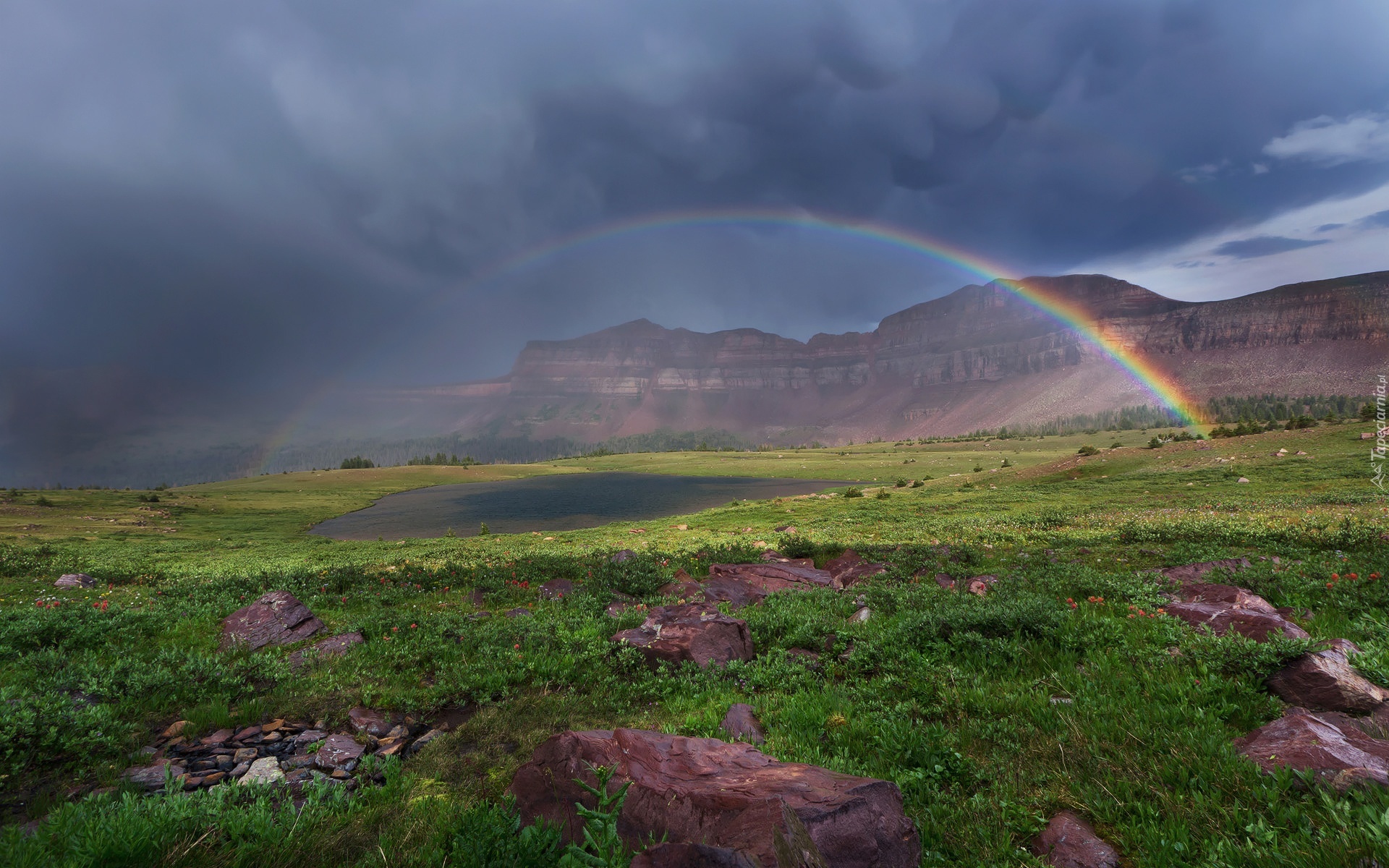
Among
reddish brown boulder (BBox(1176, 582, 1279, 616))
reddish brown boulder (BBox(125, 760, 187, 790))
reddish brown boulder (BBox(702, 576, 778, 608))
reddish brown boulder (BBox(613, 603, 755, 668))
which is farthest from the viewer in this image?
reddish brown boulder (BBox(702, 576, 778, 608))

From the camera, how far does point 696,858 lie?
315 cm

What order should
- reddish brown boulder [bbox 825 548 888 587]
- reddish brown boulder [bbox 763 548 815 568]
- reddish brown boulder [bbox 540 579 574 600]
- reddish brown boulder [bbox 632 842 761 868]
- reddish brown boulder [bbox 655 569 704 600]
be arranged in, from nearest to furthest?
reddish brown boulder [bbox 632 842 761 868], reddish brown boulder [bbox 655 569 704 600], reddish brown boulder [bbox 540 579 574 600], reddish brown boulder [bbox 825 548 888 587], reddish brown boulder [bbox 763 548 815 568]

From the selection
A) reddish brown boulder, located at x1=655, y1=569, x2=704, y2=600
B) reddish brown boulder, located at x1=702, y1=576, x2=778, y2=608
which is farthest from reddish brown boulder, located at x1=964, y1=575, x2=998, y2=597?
reddish brown boulder, located at x1=655, y1=569, x2=704, y2=600

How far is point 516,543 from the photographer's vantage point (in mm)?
32000

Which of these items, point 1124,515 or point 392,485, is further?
point 392,485

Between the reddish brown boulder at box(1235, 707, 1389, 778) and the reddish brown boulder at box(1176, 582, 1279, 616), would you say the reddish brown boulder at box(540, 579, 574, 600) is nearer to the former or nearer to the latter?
the reddish brown boulder at box(1235, 707, 1389, 778)

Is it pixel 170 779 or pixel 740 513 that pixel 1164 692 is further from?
pixel 740 513

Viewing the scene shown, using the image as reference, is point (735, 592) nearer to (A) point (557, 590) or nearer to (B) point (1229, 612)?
(A) point (557, 590)

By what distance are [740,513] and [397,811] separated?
41124 mm

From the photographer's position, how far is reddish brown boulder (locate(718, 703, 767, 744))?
624 centimetres

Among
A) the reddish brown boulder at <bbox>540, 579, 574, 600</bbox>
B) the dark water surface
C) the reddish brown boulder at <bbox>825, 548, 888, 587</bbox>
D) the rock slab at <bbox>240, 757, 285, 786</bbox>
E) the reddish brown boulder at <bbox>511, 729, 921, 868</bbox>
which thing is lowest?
the dark water surface

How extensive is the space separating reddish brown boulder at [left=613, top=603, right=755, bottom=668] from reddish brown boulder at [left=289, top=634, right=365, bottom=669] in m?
4.92

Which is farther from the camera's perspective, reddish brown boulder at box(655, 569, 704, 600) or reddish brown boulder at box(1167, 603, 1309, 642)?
reddish brown boulder at box(655, 569, 704, 600)

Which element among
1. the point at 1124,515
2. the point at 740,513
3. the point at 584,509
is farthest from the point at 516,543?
the point at 584,509
